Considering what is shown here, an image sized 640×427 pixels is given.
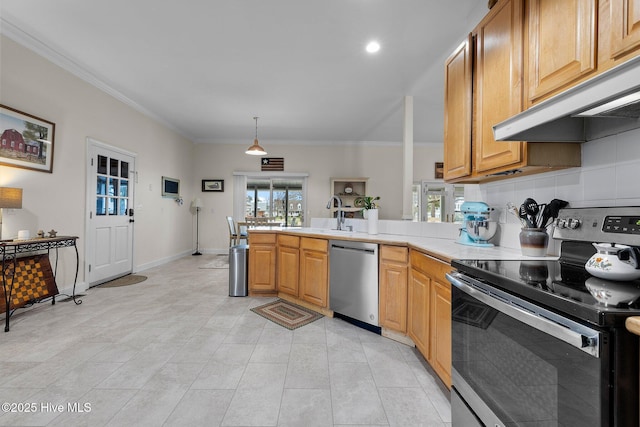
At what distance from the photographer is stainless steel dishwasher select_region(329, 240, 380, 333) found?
240cm

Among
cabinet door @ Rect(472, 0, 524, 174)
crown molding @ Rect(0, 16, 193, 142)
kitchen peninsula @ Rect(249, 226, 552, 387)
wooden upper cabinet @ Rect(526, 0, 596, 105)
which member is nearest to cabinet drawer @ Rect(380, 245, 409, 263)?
kitchen peninsula @ Rect(249, 226, 552, 387)

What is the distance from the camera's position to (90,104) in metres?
3.67

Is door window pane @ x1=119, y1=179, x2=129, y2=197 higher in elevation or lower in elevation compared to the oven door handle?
higher

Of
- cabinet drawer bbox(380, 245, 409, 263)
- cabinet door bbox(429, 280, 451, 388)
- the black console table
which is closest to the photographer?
cabinet door bbox(429, 280, 451, 388)

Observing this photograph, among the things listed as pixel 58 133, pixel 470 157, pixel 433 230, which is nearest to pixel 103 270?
pixel 58 133

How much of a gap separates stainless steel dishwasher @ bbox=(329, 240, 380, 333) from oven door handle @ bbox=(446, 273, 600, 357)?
1.31 metres

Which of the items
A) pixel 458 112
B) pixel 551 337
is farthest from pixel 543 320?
pixel 458 112

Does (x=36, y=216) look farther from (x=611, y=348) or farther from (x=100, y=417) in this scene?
(x=611, y=348)

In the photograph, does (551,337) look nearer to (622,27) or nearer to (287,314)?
(622,27)

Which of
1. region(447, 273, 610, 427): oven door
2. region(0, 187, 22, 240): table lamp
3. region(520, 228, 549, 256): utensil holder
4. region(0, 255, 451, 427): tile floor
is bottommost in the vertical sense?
region(0, 255, 451, 427): tile floor

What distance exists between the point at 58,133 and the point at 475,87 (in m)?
4.41

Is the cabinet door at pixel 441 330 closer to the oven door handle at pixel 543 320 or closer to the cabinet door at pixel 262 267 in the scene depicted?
the oven door handle at pixel 543 320

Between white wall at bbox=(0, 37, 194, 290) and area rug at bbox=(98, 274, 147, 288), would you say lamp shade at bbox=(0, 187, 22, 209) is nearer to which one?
white wall at bbox=(0, 37, 194, 290)

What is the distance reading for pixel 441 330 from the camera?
1.63 m
